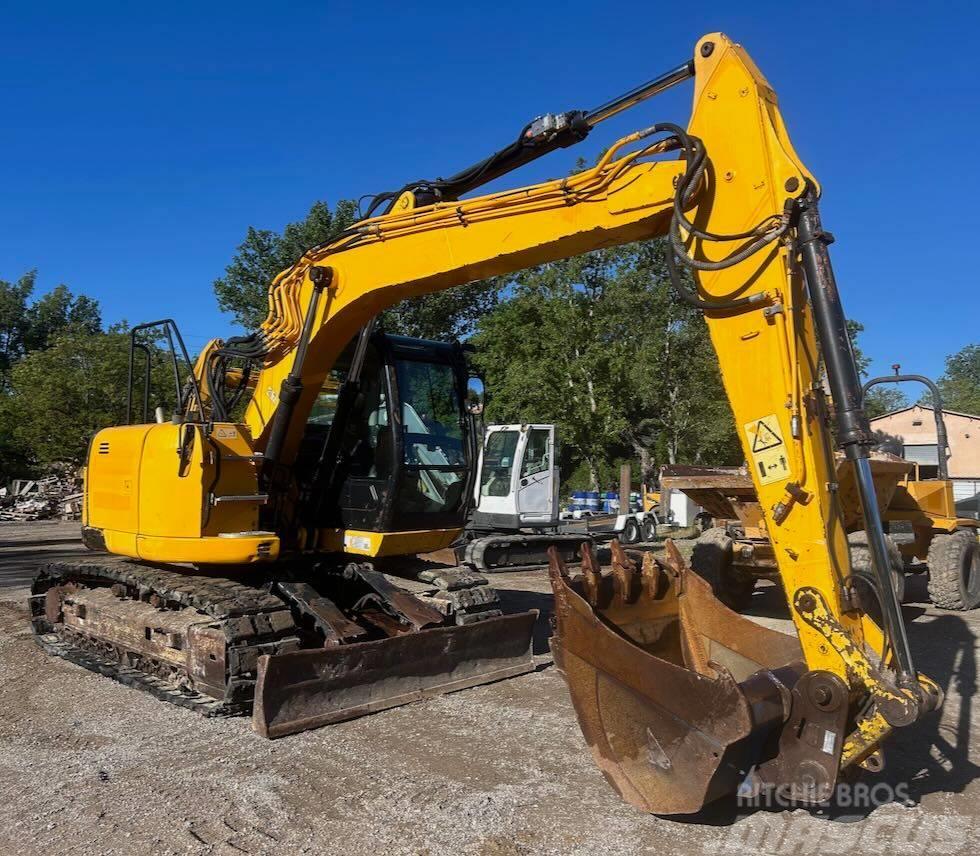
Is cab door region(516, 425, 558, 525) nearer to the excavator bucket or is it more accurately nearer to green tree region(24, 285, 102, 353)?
the excavator bucket

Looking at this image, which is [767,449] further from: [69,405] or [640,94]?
[69,405]

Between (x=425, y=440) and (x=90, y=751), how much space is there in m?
3.20

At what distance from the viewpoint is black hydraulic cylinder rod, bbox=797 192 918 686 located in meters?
3.48

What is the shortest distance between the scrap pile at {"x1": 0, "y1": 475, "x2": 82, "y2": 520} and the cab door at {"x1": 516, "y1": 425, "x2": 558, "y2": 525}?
1380 cm

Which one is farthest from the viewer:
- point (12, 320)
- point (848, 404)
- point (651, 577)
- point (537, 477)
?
point (12, 320)

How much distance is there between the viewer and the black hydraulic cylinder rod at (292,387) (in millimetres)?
6266

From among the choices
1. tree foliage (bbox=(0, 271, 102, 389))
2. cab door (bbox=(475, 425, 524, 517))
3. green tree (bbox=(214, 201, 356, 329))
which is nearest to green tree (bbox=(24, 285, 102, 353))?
tree foliage (bbox=(0, 271, 102, 389))

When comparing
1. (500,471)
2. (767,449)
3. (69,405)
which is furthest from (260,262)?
(767,449)

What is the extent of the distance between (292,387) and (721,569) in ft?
17.2

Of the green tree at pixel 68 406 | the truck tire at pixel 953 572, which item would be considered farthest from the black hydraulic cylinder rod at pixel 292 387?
the green tree at pixel 68 406

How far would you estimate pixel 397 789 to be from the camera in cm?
430

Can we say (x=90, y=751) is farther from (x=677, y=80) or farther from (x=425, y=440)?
(x=677, y=80)

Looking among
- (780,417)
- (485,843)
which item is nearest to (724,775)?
(485,843)

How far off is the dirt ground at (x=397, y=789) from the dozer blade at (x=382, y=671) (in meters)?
0.12
